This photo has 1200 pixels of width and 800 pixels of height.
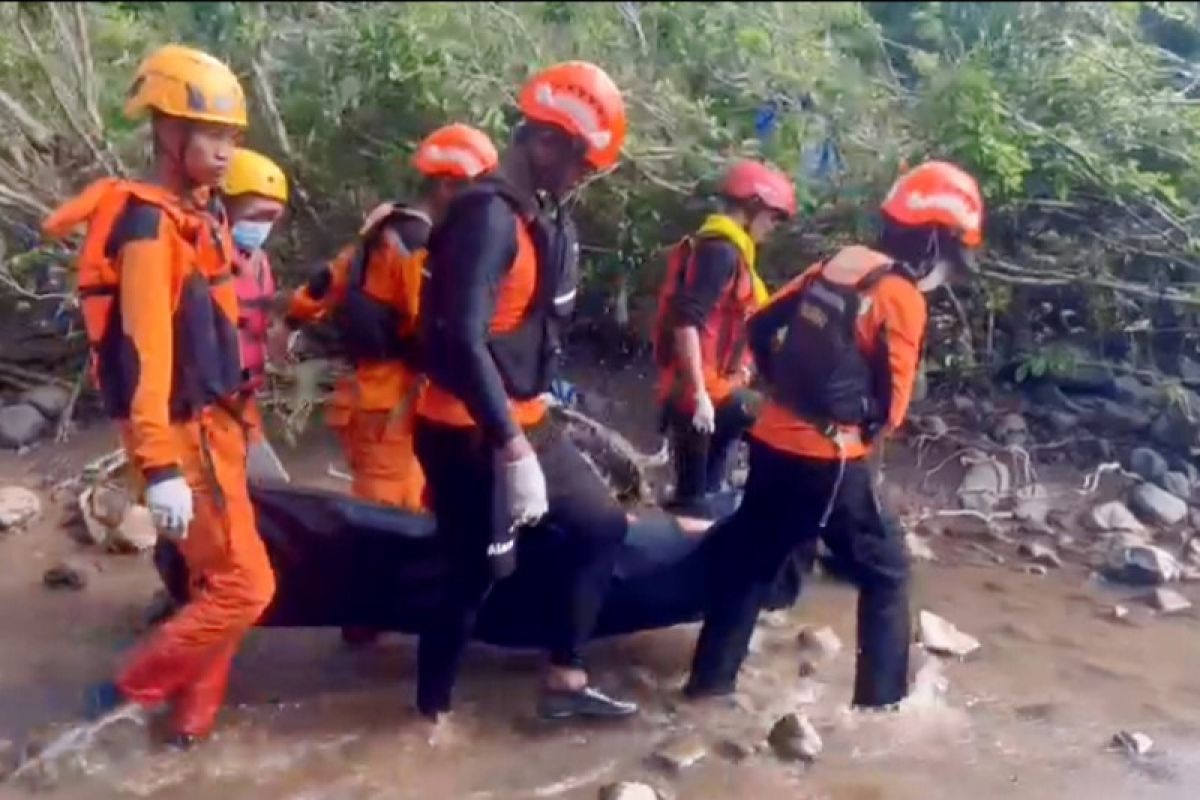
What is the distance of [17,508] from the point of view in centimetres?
650

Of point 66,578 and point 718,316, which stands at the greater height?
point 718,316

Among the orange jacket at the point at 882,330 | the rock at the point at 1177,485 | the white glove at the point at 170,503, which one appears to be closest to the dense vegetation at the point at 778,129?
the rock at the point at 1177,485

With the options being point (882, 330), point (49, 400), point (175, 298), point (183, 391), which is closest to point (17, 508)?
point (49, 400)

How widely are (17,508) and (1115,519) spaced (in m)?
4.24

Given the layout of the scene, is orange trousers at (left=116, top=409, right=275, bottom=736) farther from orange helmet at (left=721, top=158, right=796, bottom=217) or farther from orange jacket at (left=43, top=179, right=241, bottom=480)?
orange helmet at (left=721, top=158, right=796, bottom=217)

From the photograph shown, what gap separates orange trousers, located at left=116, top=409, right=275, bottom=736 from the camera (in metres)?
4.37

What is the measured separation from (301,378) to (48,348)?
1.40 metres

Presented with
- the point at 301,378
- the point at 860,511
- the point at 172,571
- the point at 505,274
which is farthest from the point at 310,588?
the point at 301,378

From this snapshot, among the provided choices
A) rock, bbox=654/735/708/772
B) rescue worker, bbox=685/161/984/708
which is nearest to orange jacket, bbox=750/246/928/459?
rescue worker, bbox=685/161/984/708

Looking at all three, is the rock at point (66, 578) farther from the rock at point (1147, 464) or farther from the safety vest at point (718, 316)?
the rock at point (1147, 464)

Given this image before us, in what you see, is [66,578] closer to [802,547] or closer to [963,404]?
[802,547]

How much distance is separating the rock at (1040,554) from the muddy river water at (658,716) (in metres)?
0.41

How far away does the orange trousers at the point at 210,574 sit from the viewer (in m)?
4.37

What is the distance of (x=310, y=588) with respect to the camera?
16.0 ft
